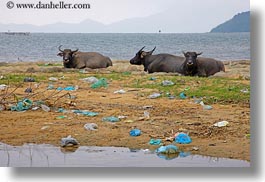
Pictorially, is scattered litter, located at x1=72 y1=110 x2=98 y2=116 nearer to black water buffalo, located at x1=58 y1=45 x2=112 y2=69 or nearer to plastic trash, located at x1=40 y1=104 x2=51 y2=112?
plastic trash, located at x1=40 y1=104 x2=51 y2=112

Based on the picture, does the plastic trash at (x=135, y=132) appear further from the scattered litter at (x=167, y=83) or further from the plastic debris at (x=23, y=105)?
the plastic debris at (x=23, y=105)

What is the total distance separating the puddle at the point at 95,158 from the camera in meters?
4.28

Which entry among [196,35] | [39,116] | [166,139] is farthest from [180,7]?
→ [39,116]

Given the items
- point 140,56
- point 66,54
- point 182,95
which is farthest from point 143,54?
point 66,54

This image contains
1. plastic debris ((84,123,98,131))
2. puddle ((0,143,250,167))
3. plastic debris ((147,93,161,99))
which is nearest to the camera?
puddle ((0,143,250,167))

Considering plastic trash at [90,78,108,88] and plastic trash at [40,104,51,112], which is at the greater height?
plastic trash at [90,78,108,88]

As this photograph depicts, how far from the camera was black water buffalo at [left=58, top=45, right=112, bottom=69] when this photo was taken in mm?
4473

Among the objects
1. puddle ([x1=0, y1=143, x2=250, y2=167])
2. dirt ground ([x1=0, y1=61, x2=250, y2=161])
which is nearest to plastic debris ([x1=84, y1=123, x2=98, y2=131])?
dirt ground ([x1=0, y1=61, x2=250, y2=161])

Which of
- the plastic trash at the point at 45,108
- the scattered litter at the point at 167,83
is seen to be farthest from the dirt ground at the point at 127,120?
the scattered litter at the point at 167,83

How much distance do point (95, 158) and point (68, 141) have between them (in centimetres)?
20

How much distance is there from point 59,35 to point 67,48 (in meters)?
0.12

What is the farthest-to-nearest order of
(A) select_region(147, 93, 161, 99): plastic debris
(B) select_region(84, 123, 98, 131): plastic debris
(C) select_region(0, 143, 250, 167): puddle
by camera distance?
1. (A) select_region(147, 93, 161, 99): plastic debris
2. (B) select_region(84, 123, 98, 131): plastic debris
3. (C) select_region(0, 143, 250, 167): puddle

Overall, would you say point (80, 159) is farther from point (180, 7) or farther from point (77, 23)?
point (180, 7)

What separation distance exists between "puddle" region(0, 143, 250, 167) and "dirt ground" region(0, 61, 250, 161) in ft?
0.13
